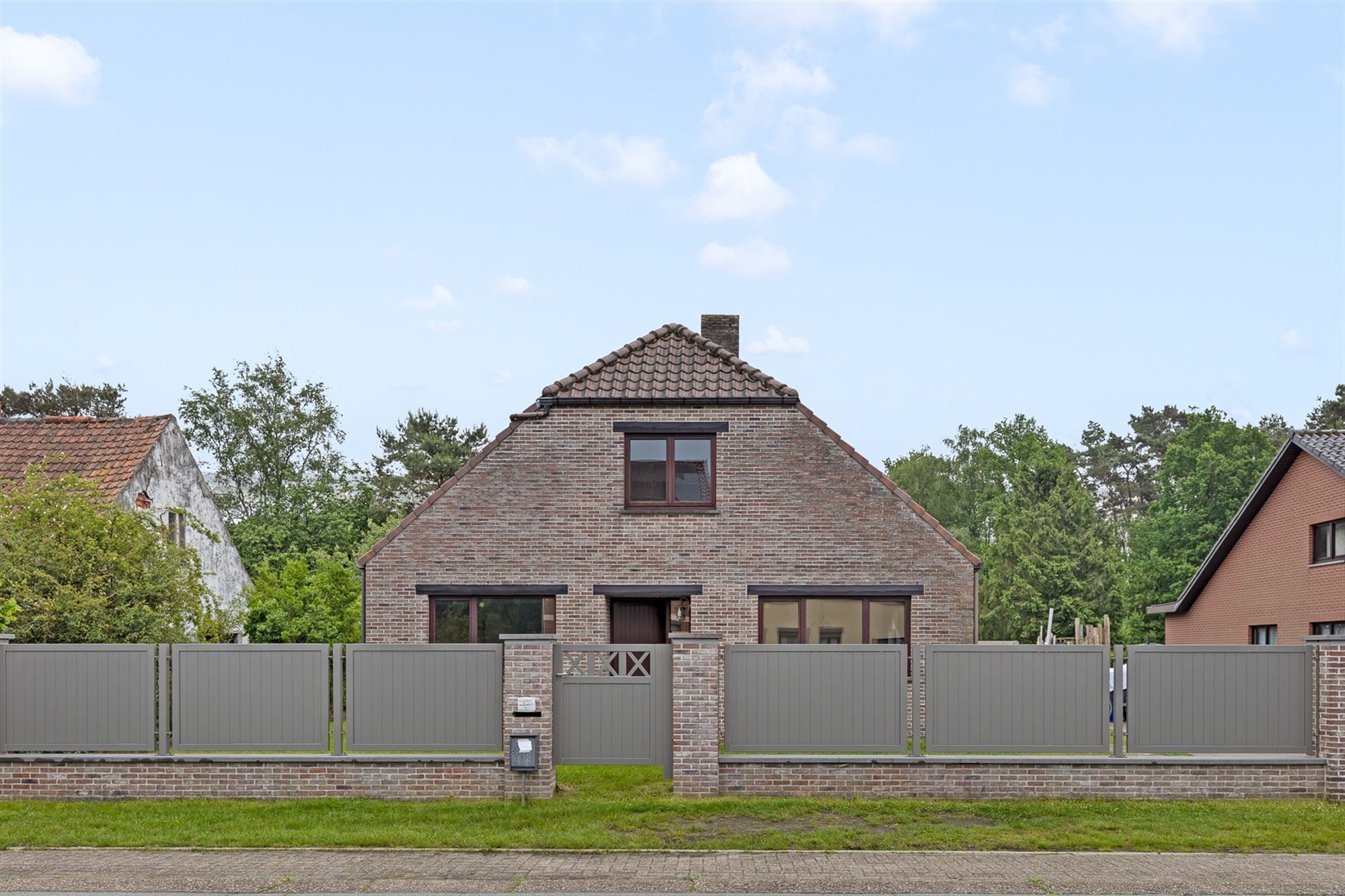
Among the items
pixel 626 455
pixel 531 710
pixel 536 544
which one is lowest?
pixel 531 710

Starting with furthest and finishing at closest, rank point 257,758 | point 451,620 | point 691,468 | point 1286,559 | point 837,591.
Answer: point 1286,559
point 691,468
point 451,620
point 837,591
point 257,758

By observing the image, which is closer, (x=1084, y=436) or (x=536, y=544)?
(x=536, y=544)

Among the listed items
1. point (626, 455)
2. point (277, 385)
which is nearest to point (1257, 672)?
point (626, 455)

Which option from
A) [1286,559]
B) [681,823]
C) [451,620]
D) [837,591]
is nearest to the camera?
[681,823]

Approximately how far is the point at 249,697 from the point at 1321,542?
23.0 meters

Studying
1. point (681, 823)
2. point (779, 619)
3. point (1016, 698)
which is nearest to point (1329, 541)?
point (779, 619)

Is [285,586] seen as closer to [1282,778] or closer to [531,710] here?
[531,710]

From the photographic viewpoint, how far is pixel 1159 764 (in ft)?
45.6

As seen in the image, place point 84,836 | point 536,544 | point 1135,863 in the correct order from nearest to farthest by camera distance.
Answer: point 1135,863 < point 84,836 < point 536,544

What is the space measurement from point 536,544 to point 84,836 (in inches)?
395

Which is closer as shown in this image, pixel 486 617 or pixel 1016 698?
pixel 1016 698

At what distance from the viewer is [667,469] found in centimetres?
2131

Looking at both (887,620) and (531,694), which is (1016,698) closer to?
(531,694)

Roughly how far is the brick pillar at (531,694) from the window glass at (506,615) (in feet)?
24.3
